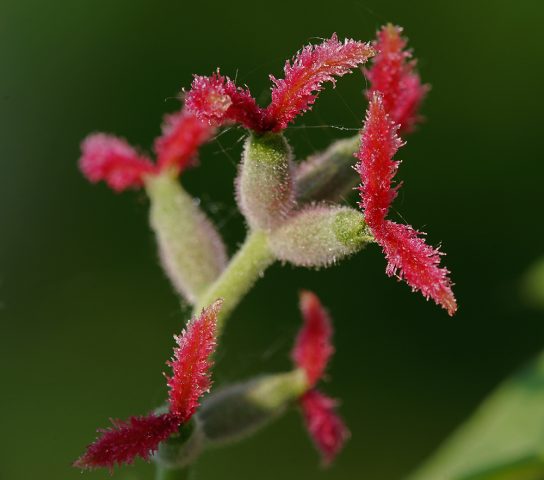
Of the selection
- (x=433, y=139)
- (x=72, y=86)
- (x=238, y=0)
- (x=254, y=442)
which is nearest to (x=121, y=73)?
(x=72, y=86)

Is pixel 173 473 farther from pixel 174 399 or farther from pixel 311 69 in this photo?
pixel 311 69

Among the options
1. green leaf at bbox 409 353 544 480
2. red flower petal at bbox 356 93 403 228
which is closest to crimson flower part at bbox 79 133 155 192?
red flower petal at bbox 356 93 403 228

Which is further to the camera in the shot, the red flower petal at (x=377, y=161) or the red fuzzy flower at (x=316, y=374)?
the red fuzzy flower at (x=316, y=374)

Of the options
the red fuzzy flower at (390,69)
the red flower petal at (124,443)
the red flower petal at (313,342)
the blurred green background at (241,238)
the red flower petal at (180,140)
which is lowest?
the red flower petal at (124,443)

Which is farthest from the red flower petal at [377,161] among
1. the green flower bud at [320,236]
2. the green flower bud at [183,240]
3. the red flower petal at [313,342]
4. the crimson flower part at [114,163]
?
the crimson flower part at [114,163]

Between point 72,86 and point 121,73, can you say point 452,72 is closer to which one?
point 121,73

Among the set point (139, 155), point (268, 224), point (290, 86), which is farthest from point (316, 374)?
point (290, 86)

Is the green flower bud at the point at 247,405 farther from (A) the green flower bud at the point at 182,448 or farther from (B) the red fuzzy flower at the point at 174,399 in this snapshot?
(B) the red fuzzy flower at the point at 174,399
